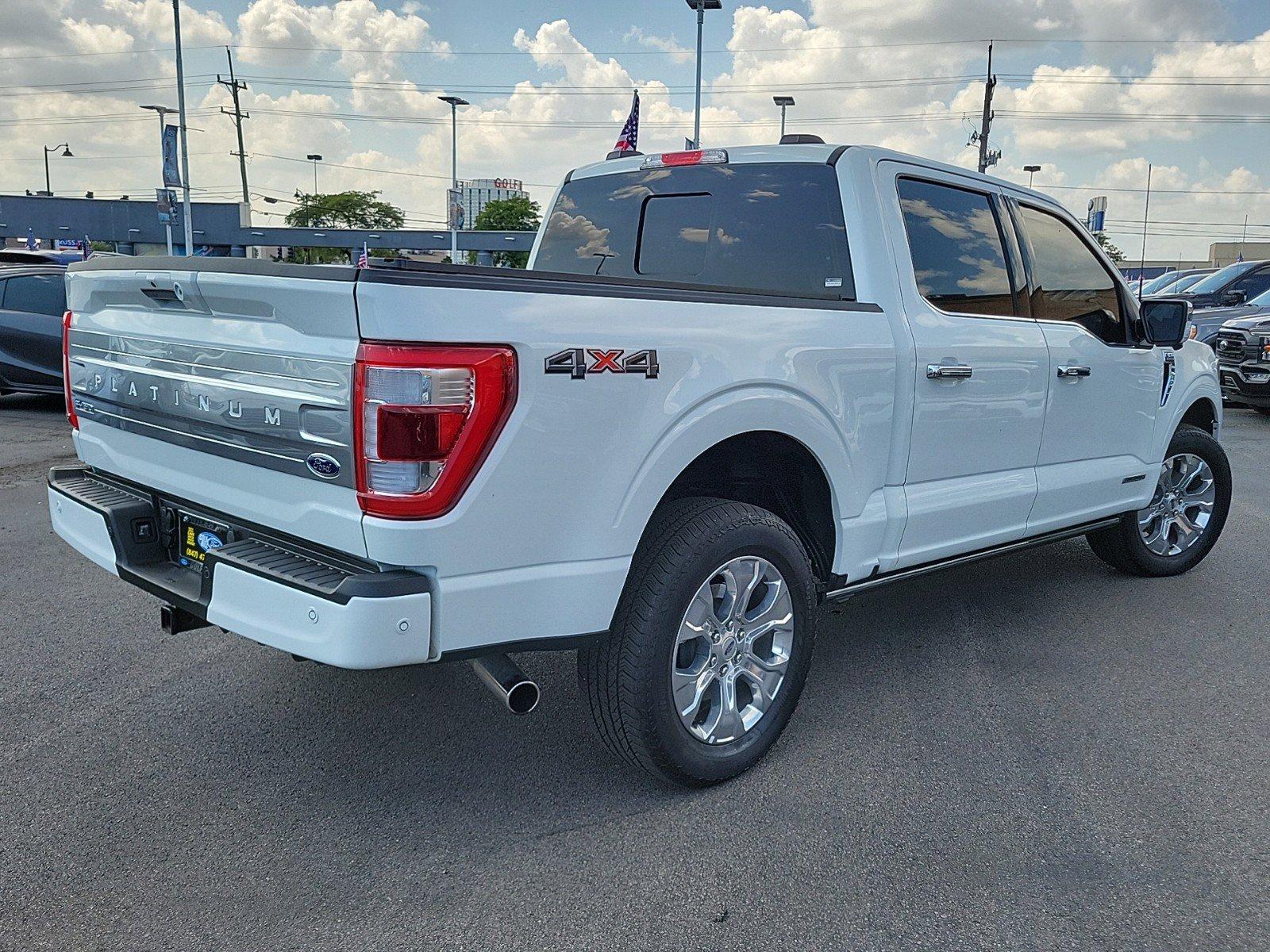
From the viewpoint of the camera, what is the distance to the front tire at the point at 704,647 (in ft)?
9.32

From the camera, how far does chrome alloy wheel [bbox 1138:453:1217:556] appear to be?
540 centimetres

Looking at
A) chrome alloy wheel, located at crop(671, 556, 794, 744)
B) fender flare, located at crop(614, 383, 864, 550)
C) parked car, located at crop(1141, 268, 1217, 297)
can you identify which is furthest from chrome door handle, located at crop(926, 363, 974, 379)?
parked car, located at crop(1141, 268, 1217, 297)

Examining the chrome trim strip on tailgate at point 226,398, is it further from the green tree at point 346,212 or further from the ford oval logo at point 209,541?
the green tree at point 346,212

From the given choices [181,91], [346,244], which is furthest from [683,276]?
[346,244]

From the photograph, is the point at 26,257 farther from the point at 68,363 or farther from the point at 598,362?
the point at 598,362

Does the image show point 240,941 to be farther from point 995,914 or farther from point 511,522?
point 995,914

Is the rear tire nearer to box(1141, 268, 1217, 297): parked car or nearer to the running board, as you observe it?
the running board

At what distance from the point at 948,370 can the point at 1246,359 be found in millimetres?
11005

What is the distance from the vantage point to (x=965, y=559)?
4059 mm

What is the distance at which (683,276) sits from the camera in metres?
4.12

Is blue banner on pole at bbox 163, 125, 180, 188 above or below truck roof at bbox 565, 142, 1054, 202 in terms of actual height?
above

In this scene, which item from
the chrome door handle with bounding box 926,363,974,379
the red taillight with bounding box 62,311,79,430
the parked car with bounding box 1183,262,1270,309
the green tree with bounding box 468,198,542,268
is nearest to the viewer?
the red taillight with bounding box 62,311,79,430

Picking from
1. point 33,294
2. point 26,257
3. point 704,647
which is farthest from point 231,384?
point 26,257

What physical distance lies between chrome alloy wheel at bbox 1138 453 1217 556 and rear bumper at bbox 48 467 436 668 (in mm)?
4273
